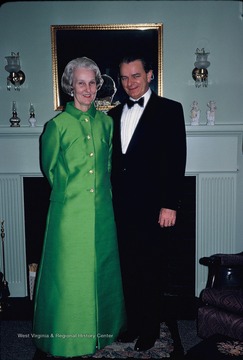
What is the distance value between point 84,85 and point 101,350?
1693 millimetres

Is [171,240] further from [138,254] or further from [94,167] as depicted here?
[94,167]

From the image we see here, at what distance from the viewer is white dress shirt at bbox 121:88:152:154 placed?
2.32 metres

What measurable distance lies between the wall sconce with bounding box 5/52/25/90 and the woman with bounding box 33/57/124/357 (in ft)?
3.75

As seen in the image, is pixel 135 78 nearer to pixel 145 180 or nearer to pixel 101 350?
pixel 145 180

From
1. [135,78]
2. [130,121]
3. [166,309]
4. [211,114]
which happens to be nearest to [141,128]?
[130,121]

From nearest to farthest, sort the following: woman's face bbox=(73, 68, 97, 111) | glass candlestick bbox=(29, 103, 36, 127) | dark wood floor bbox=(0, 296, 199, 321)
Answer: woman's face bbox=(73, 68, 97, 111) < dark wood floor bbox=(0, 296, 199, 321) < glass candlestick bbox=(29, 103, 36, 127)

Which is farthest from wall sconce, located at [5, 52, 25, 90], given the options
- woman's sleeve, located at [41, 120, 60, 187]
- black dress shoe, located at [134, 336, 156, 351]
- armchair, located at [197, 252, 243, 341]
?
black dress shoe, located at [134, 336, 156, 351]

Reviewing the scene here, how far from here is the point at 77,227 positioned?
87.5 inches

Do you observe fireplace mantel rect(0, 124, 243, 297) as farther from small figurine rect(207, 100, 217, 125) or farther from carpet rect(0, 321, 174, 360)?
carpet rect(0, 321, 174, 360)

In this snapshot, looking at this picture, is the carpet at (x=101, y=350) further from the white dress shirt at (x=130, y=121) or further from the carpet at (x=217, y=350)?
the white dress shirt at (x=130, y=121)

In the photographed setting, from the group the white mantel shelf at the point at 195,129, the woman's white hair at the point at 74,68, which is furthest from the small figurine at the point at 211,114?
the woman's white hair at the point at 74,68

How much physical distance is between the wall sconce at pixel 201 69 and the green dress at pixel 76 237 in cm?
127

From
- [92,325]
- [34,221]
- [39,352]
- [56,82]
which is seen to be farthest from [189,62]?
[39,352]

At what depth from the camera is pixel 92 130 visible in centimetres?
221
